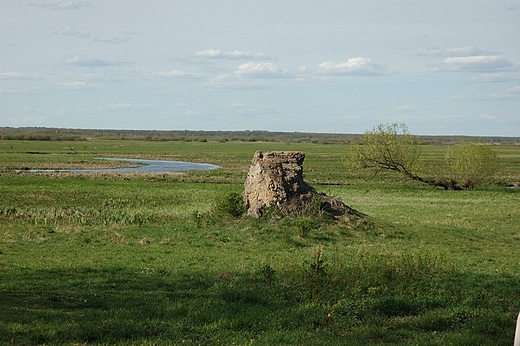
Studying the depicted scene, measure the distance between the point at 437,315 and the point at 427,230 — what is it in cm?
1725

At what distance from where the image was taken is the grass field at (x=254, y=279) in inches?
380

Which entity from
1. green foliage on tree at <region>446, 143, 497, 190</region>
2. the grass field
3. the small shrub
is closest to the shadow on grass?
the grass field

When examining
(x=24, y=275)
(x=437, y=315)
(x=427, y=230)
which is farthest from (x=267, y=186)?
(x=437, y=315)

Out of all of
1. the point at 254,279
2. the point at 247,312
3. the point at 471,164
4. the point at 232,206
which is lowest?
the point at 254,279

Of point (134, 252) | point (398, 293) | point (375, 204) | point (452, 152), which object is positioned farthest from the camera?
point (452, 152)

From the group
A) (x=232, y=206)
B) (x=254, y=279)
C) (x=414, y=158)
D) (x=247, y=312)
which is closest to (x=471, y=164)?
(x=414, y=158)

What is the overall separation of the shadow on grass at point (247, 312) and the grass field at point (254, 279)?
33mm

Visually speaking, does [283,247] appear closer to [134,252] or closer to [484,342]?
[134,252]

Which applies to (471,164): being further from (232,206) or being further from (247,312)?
(247,312)

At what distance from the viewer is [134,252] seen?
20391 millimetres

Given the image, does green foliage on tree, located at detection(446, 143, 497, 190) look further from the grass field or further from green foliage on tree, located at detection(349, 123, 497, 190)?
the grass field

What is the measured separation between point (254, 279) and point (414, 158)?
4746cm

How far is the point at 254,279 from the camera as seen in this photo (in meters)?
15.2

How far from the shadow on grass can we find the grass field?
0.03 metres
